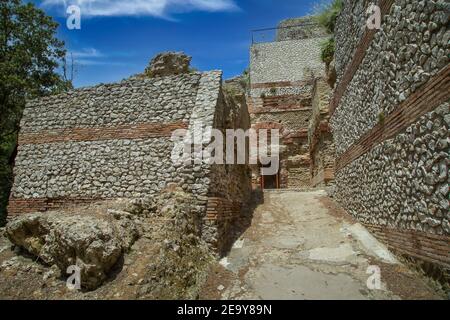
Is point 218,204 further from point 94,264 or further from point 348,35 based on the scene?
point 348,35

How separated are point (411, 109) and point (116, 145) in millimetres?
6266

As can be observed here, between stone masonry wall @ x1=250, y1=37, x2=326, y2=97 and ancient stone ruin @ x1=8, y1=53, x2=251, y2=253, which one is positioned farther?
stone masonry wall @ x1=250, y1=37, x2=326, y2=97

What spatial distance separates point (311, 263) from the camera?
5527mm

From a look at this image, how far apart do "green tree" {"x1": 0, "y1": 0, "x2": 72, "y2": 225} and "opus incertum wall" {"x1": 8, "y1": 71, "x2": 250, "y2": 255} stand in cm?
539

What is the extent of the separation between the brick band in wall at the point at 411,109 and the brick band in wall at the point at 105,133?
13.3 ft

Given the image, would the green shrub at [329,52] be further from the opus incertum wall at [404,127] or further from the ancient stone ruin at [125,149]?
the ancient stone ruin at [125,149]

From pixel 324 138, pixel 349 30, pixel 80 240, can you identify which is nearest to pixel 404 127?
pixel 349 30

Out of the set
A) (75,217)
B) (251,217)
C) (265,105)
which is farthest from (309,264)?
(265,105)

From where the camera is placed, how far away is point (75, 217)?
5.43 metres

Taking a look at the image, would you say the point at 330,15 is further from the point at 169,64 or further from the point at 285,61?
the point at 285,61

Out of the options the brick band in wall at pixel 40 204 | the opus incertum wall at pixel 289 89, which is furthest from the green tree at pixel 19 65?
the opus incertum wall at pixel 289 89

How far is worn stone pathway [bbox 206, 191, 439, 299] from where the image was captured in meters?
4.50

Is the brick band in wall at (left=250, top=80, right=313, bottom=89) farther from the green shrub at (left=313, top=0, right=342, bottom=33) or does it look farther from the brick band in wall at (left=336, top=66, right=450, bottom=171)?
the brick band in wall at (left=336, top=66, right=450, bottom=171)

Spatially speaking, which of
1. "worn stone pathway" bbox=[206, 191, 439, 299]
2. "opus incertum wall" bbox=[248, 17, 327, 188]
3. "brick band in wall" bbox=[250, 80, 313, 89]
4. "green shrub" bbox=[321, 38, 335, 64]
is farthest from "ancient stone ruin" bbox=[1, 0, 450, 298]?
"brick band in wall" bbox=[250, 80, 313, 89]
